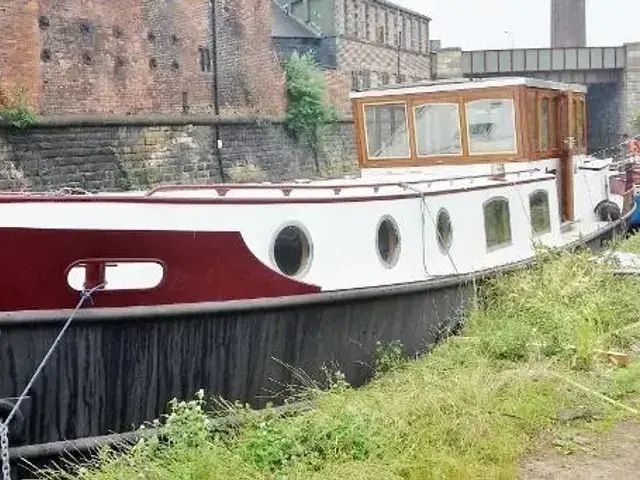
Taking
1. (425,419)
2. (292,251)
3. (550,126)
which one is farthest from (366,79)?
(425,419)

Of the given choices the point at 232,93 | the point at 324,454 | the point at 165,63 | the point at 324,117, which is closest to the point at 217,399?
the point at 324,454

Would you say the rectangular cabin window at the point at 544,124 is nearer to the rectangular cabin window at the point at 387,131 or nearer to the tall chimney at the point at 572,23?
the rectangular cabin window at the point at 387,131

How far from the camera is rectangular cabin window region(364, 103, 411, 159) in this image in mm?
8867

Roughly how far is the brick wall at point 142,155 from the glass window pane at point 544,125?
9594 millimetres

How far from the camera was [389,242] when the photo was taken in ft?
20.8

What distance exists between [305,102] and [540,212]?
1617 centimetres

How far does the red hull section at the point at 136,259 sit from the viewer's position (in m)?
4.42

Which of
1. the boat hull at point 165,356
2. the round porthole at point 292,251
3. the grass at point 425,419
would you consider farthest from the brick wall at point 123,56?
the grass at point 425,419

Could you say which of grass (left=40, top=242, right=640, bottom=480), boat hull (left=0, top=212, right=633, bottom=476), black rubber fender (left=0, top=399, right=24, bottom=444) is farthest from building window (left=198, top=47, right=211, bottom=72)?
black rubber fender (left=0, top=399, right=24, bottom=444)

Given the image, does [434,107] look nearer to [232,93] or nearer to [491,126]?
[491,126]

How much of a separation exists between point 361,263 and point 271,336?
105 centimetres

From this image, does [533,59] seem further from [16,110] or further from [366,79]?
[16,110]

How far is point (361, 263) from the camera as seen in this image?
596 cm

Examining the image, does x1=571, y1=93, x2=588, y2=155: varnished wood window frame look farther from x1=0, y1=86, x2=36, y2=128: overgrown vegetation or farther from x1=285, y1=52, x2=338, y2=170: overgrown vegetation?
x1=285, y1=52, x2=338, y2=170: overgrown vegetation
